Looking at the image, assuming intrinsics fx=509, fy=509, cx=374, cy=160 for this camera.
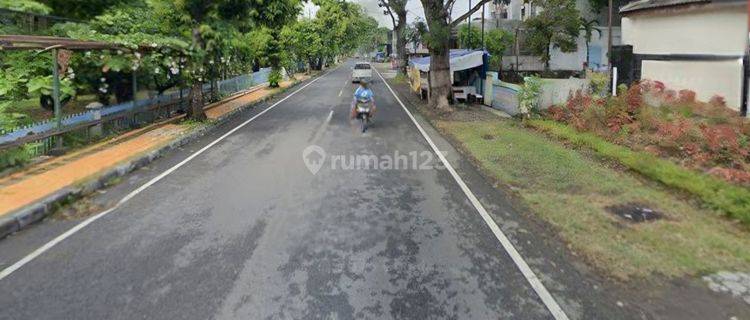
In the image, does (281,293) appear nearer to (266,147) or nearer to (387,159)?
(387,159)

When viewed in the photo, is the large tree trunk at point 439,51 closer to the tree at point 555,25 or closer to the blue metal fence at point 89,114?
the blue metal fence at point 89,114

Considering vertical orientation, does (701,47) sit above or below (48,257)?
above

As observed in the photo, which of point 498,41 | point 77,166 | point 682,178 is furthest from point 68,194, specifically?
point 498,41

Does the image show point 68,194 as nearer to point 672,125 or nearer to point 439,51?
point 672,125

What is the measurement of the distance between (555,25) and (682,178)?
31323 mm

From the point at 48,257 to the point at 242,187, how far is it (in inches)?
136

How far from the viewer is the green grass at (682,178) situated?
6.89 meters

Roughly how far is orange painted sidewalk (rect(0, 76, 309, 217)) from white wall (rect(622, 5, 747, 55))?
13710mm

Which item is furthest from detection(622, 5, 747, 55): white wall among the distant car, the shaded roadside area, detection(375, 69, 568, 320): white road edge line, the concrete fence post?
the distant car

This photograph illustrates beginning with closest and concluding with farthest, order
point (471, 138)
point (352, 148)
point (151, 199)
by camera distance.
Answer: point (151, 199) → point (352, 148) → point (471, 138)

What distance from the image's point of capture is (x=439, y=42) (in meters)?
18.7

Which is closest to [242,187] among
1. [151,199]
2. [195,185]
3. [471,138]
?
[195,185]

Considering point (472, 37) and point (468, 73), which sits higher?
point (472, 37)

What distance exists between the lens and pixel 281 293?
4809 millimetres
